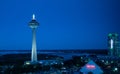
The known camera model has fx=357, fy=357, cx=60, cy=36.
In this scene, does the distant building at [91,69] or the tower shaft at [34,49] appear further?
the tower shaft at [34,49]

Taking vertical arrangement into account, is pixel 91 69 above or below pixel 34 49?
below

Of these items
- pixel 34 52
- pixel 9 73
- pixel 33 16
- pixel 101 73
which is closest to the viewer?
pixel 101 73

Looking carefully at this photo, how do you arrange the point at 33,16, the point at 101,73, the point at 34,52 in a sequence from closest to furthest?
the point at 101,73
the point at 34,52
the point at 33,16

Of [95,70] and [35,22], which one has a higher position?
[35,22]

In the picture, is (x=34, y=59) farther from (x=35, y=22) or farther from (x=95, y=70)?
(x=95, y=70)

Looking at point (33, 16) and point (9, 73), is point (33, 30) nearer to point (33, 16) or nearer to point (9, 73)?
point (33, 16)

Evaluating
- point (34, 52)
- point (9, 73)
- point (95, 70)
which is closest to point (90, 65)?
point (95, 70)

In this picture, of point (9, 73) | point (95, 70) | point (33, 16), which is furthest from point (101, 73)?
point (33, 16)

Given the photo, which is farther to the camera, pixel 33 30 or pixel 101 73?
pixel 33 30

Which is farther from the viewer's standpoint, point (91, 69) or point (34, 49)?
point (34, 49)

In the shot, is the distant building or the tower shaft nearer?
the distant building
